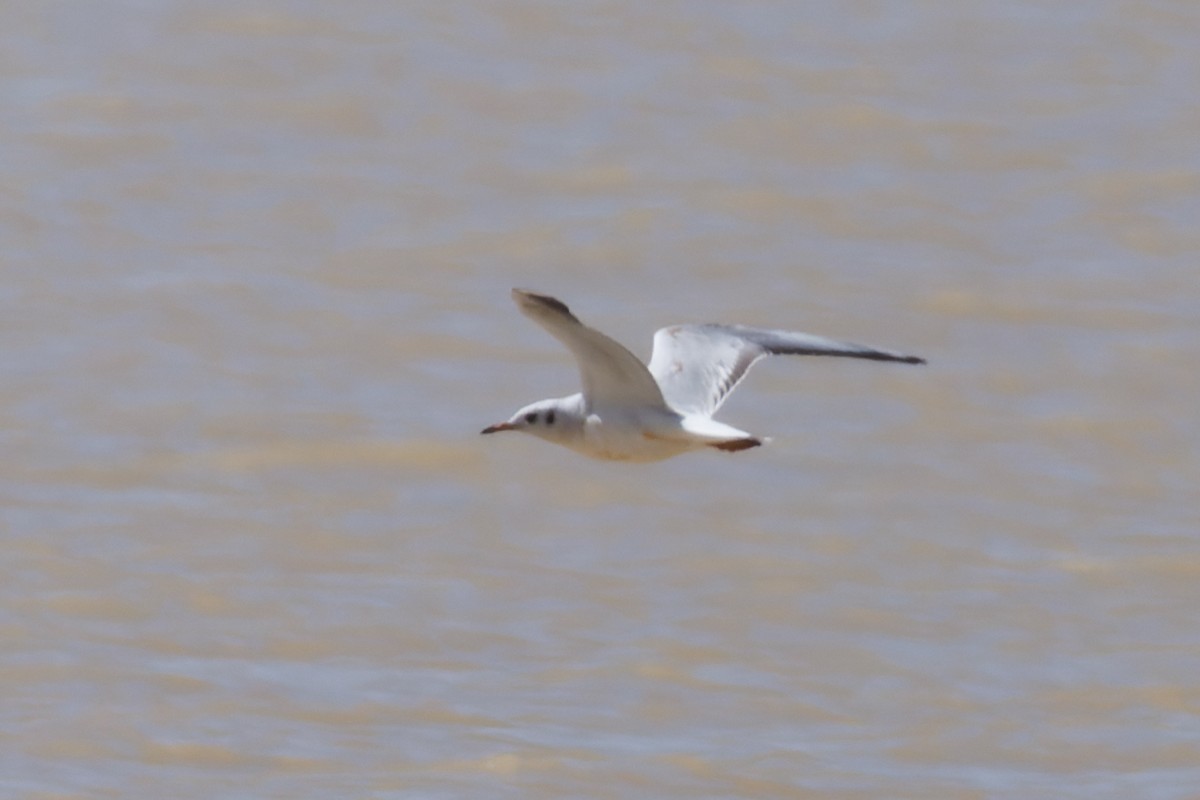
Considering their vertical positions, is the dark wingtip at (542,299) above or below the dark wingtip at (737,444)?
above

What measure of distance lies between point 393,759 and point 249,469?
3048 millimetres

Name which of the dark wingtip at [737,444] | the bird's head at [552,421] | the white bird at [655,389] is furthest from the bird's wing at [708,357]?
the dark wingtip at [737,444]

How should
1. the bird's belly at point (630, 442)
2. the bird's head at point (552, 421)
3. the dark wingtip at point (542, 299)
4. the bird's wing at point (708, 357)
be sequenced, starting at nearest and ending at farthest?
the dark wingtip at point (542, 299)
the bird's belly at point (630, 442)
the bird's head at point (552, 421)
the bird's wing at point (708, 357)

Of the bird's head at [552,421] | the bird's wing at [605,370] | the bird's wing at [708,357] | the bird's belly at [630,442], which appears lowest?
the bird's belly at [630,442]

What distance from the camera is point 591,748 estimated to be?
1070 centimetres

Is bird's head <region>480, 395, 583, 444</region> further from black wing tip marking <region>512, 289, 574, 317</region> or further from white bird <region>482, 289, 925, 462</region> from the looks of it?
black wing tip marking <region>512, 289, 574, 317</region>

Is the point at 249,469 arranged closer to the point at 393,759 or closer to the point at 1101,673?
the point at 393,759

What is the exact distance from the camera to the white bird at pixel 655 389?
324 inches

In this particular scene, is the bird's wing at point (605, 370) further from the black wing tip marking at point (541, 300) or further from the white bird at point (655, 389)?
the black wing tip marking at point (541, 300)

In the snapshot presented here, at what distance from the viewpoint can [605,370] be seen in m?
8.43

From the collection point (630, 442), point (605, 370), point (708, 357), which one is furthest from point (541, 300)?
point (708, 357)

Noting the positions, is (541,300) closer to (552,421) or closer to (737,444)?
(737,444)

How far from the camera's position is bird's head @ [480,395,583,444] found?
28.4 feet

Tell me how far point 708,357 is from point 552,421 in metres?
0.64
